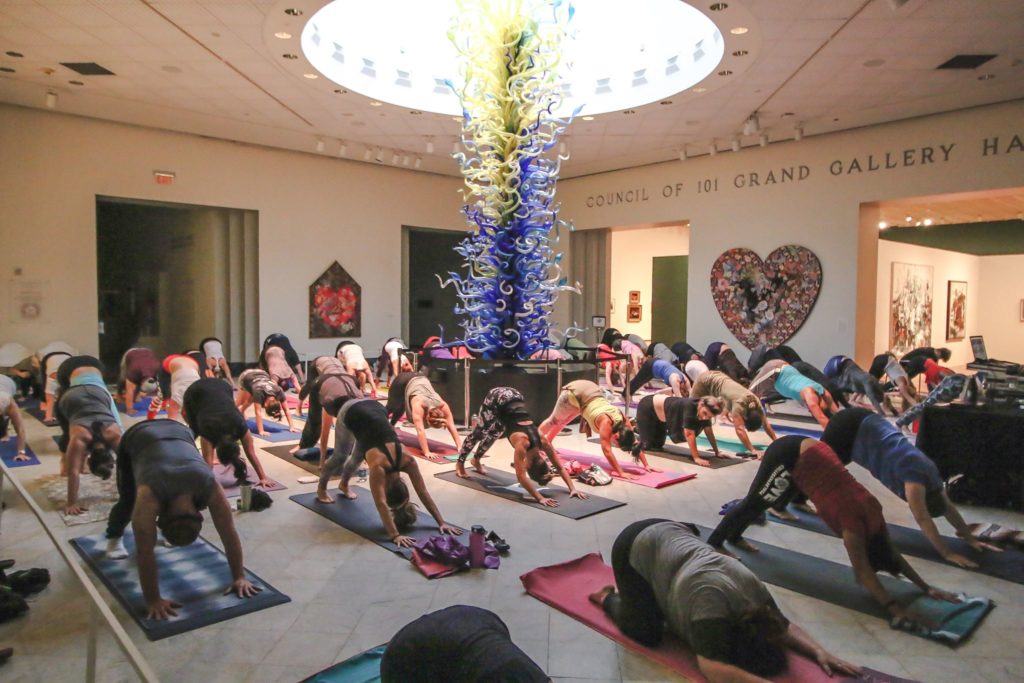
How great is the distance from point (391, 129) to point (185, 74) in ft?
12.5

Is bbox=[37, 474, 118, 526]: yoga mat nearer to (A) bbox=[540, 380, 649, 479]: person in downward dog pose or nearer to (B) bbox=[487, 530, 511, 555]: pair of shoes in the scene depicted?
(B) bbox=[487, 530, 511, 555]: pair of shoes

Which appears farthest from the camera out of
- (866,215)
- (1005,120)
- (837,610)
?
(866,215)

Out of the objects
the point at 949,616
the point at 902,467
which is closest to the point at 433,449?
the point at 902,467

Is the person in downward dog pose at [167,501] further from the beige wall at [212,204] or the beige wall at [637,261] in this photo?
the beige wall at [637,261]

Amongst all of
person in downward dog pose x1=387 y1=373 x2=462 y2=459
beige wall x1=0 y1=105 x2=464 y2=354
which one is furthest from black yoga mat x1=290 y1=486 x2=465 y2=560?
beige wall x1=0 y1=105 x2=464 y2=354

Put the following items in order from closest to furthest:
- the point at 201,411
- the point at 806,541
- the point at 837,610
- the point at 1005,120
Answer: the point at 837,610
the point at 806,541
the point at 201,411
the point at 1005,120

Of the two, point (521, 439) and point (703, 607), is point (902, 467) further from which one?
point (521, 439)

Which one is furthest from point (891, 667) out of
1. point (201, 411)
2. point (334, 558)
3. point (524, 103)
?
point (524, 103)

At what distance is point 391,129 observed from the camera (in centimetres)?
1255

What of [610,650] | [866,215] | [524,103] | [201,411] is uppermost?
[524,103]

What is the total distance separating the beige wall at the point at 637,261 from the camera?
60.7 feet

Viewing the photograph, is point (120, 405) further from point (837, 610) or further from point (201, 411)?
point (837, 610)

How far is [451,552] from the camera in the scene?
446 centimetres

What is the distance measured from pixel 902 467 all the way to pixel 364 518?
3968 millimetres
